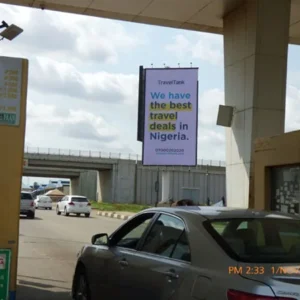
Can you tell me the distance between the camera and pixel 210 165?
72062mm

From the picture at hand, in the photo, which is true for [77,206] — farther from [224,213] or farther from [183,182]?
[183,182]

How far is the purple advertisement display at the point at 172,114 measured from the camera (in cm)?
2623

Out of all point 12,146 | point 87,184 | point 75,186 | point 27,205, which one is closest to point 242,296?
point 12,146

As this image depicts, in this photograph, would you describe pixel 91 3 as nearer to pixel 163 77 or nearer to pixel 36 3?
pixel 36 3

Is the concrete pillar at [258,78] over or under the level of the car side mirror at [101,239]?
over

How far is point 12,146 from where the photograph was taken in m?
6.86

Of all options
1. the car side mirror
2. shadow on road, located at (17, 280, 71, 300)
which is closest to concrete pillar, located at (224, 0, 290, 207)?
shadow on road, located at (17, 280, 71, 300)

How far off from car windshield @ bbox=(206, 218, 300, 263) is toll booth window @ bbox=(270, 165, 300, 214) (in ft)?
18.7

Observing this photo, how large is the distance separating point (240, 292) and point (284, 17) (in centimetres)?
1148

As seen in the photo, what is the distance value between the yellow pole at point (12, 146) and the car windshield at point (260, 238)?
9.97 ft

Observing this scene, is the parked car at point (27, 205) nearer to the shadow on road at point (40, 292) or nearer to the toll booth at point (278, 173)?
the toll booth at point (278, 173)

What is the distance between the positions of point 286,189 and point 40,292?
16.8ft

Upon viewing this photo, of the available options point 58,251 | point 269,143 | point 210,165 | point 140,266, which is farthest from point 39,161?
point 140,266

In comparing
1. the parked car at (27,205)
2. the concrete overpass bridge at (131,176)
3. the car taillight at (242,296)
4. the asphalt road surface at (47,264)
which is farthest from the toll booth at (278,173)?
the concrete overpass bridge at (131,176)
